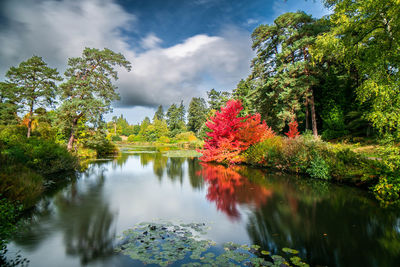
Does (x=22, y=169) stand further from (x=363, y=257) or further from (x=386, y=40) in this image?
(x=386, y=40)

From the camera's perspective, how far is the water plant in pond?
356 cm

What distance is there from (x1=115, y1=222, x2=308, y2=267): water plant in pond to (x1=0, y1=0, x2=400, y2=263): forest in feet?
7.02

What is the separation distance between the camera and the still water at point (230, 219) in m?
3.97

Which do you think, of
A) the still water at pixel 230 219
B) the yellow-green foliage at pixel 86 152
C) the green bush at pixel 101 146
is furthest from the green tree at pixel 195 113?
the still water at pixel 230 219

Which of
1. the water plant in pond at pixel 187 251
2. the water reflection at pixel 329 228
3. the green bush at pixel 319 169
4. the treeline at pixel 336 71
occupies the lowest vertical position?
the water reflection at pixel 329 228

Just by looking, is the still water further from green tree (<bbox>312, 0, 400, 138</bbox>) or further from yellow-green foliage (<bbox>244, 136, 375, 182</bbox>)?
green tree (<bbox>312, 0, 400, 138</bbox>)

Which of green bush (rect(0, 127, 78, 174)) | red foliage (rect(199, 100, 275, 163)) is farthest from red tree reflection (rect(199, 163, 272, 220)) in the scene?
green bush (rect(0, 127, 78, 174))

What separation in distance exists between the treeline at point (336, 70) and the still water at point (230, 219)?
9.54 feet

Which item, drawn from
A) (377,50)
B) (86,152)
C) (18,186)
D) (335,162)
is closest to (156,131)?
(86,152)

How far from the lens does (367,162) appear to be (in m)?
8.28

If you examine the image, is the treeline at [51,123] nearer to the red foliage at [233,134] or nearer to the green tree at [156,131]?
the red foliage at [233,134]

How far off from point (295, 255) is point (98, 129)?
20.1m

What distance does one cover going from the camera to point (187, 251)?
394 cm

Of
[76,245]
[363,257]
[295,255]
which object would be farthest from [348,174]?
[76,245]
